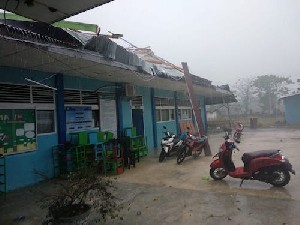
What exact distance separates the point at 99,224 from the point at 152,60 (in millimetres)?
10164

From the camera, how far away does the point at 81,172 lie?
409 cm

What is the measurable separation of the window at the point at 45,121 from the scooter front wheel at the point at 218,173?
15.9 ft

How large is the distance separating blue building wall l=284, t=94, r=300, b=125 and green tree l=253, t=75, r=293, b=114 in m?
29.3

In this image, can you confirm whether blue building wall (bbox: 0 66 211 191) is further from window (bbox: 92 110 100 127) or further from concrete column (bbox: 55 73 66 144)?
window (bbox: 92 110 100 127)

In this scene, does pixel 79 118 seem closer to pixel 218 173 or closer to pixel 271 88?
pixel 218 173

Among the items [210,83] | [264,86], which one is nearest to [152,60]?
[210,83]

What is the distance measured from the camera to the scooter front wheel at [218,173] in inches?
266

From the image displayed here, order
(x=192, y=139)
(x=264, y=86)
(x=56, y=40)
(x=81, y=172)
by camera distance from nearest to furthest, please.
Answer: (x=81, y=172), (x=56, y=40), (x=192, y=139), (x=264, y=86)

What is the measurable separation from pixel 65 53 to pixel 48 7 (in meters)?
2.97

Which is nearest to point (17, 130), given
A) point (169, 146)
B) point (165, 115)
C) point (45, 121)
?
point (45, 121)

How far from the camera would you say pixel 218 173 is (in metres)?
6.81

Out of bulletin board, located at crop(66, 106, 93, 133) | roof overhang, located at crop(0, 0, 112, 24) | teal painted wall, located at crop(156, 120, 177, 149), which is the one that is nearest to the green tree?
teal painted wall, located at crop(156, 120, 177, 149)

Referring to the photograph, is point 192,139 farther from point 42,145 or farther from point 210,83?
point 210,83

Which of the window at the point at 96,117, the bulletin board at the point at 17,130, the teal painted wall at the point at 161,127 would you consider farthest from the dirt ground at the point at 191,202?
the teal painted wall at the point at 161,127
